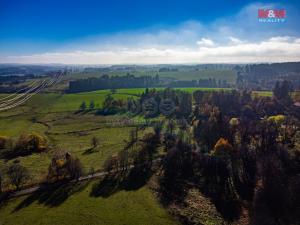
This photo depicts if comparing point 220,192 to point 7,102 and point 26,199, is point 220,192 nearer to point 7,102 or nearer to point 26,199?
point 26,199

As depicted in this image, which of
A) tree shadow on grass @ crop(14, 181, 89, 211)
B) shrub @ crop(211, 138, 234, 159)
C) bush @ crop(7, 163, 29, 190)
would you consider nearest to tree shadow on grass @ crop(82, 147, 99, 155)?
tree shadow on grass @ crop(14, 181, 89, 211)

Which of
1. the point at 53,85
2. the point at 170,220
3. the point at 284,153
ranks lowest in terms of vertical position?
the point at 170,220

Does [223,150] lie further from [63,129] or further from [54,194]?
[63,129]

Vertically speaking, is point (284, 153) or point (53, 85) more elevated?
point (53, 85)

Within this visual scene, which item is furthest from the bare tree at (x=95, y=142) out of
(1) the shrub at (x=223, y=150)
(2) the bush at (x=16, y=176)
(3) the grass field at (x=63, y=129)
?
(1) the shrub at (x=223, y=150)

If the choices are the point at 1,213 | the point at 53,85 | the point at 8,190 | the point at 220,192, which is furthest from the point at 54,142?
the point at 53,85

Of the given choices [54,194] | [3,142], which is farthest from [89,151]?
[3,142]

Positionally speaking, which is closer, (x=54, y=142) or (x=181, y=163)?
(x=181, y=163)

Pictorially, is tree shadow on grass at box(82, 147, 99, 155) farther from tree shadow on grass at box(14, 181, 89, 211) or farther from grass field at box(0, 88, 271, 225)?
tree shadow on grass at box(14, 181, 89, 211)
